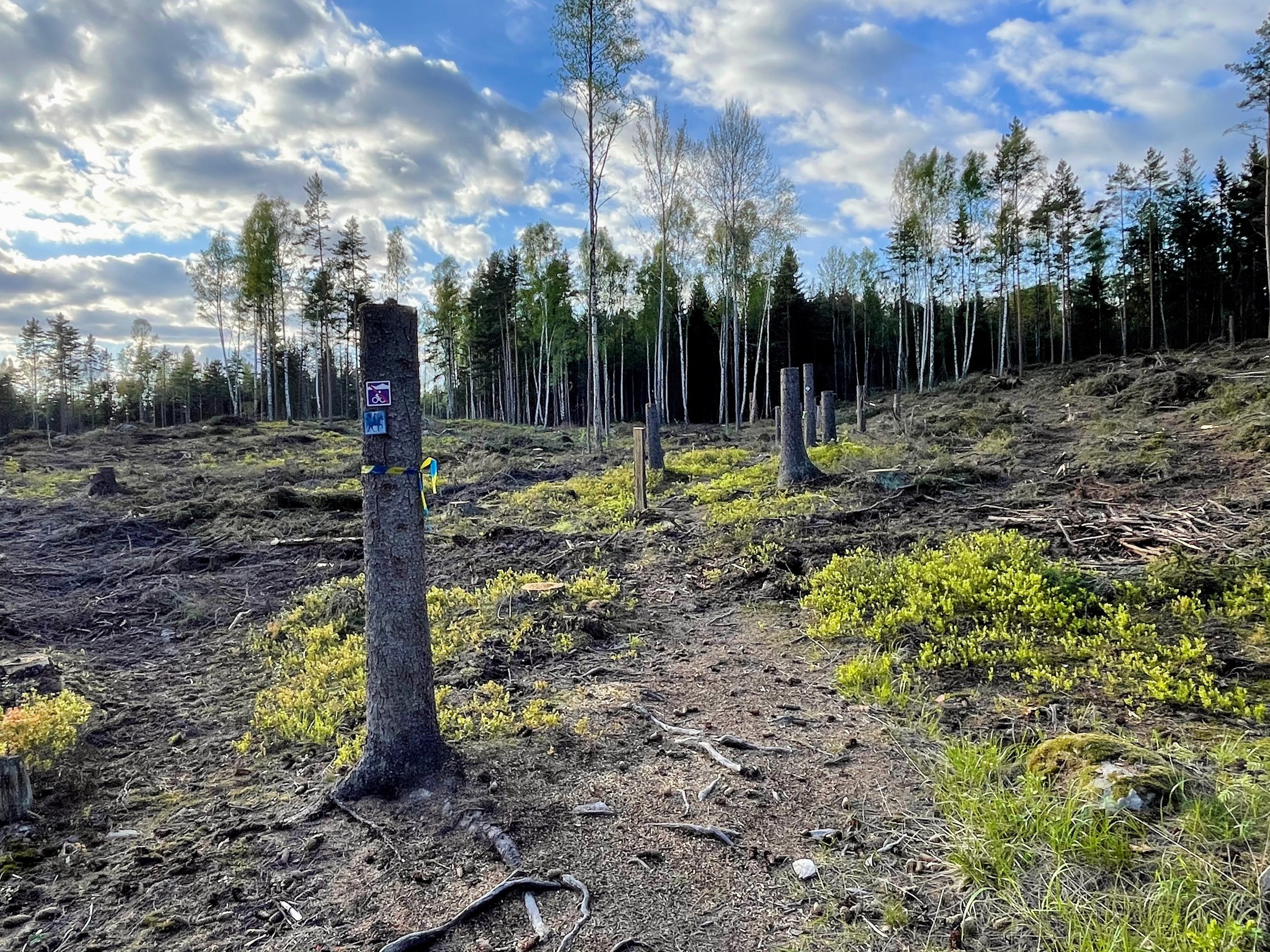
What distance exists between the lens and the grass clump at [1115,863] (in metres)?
2.03

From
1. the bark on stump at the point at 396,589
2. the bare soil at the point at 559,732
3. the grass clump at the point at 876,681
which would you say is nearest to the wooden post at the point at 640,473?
the bare soil at the point at 559,732

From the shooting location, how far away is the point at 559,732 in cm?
404

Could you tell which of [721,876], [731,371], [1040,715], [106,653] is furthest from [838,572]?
[731,371]

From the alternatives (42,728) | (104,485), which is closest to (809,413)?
(42,728)

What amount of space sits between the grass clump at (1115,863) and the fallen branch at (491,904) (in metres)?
1.53

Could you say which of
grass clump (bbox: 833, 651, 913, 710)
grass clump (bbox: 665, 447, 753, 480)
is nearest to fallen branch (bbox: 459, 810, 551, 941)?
grass clump (bbox: 833, 651, 913, 710)

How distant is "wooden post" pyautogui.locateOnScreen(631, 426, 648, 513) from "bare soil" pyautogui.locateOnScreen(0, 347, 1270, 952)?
550mm

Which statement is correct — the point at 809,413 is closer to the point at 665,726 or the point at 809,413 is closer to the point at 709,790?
the point at 665,726

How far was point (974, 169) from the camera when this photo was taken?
93.0 feet

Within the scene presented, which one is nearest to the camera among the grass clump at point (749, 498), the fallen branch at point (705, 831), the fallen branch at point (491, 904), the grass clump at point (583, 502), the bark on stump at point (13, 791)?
the fallen branch at point (491, 904)

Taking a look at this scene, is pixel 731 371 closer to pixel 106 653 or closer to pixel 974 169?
pixel 974 169

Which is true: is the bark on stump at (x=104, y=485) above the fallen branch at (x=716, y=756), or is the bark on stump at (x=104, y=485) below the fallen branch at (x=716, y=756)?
above

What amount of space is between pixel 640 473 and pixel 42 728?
7.68 metres

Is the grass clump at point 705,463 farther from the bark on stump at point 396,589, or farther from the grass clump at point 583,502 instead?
the bark on stump at point 396,589
